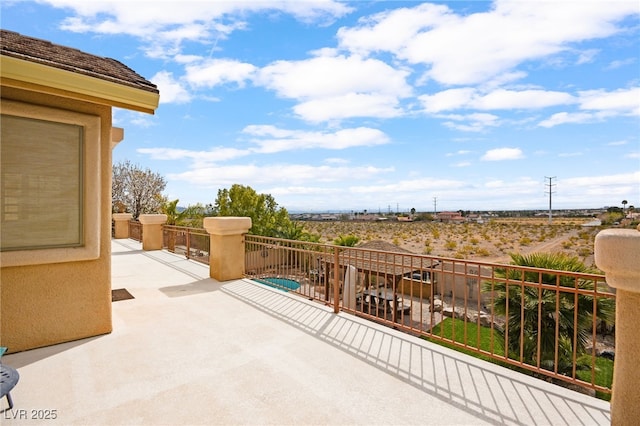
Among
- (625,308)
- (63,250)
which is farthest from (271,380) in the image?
(63,250)

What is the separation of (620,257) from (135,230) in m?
18.8

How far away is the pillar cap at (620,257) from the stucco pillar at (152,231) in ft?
44.9

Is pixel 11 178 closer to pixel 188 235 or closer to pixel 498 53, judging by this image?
pixel 188 235

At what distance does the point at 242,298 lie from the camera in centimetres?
631

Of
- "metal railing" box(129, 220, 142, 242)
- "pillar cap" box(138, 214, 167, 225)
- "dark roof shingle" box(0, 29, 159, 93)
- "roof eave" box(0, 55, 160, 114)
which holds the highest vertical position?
"dark roof shingle" box(0, 29, 159, 93)

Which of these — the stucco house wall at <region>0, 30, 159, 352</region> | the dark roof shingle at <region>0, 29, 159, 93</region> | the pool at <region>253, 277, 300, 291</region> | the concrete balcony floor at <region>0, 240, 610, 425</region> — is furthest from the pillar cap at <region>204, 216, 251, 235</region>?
the dark roof shingle at <region>0, 29, 159, 93</region>

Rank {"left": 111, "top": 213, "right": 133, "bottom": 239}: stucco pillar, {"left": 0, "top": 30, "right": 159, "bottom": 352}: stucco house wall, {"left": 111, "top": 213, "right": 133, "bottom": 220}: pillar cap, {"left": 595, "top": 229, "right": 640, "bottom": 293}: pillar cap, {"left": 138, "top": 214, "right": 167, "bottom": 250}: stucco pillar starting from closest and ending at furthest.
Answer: {"left": 595, "top": 229, "right": 640, "bottom": 293}: pillar cap
{"left": 0, "top": 30, "right": 159, "bottom": 352}: stucco house wall
{"left": 138, "top": 214, "right": 167, "bottom": 250}: stucco pillar
{"left": 111, "top": 213, "right": 133, "bottom": 220}: pillar cap
{"left": 111, "top": 213, "right": 133, "bottom": 239}: stucco pillar

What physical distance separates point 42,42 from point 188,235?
24.6 ft

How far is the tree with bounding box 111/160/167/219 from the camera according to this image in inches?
1022

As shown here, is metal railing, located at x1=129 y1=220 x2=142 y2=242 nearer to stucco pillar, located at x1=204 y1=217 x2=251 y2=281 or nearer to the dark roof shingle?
stucco pillar, located at x1=204 y1=217 x2=251 y2=281

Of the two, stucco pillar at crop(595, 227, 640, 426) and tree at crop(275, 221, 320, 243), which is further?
tree at crop(275, 221, 320, 243)

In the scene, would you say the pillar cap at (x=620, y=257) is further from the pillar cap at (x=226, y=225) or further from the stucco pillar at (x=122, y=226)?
the stucco pillar at (x=122, y=226)

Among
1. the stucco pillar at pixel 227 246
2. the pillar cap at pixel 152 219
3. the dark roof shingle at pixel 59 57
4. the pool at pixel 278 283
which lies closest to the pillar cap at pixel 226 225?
the stucco pillar at pixel 227 246

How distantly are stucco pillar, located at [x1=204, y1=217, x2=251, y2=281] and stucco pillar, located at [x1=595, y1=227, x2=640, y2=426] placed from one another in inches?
269
